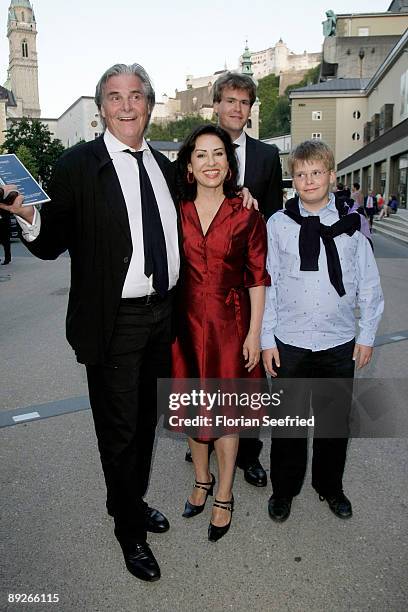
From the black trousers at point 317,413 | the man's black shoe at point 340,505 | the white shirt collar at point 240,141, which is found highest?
the white shirt collar at point 240,141

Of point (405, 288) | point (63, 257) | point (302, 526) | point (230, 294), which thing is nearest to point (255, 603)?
point (302, 526)

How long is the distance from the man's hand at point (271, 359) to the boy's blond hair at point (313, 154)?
1014 mm

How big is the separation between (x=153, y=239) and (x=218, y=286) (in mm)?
462

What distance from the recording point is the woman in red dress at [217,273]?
277cm

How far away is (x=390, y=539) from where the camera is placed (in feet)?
9.32

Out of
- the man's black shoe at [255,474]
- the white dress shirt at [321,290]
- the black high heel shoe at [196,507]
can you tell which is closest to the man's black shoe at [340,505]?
the man's black shoe at [255,474]

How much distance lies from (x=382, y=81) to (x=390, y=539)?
46140mm

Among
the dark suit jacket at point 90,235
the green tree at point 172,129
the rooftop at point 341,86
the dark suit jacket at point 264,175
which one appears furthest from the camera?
the green tree at point 172,129

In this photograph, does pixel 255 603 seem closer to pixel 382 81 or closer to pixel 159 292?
pixel 159 292

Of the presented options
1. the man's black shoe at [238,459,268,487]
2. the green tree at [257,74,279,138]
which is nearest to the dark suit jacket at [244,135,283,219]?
the man's black shoe at [238,459,268,487]

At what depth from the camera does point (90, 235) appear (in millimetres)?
2477

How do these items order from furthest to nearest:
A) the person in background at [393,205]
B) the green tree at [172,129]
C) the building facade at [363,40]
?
the green tree at [172,129] → the building facade at [363,40] → the person in background at [393,205]

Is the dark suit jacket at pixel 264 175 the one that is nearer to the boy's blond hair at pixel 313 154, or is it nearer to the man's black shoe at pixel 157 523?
the boy's blond hair at pixel 313 154

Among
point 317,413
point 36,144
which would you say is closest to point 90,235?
point 317,413
